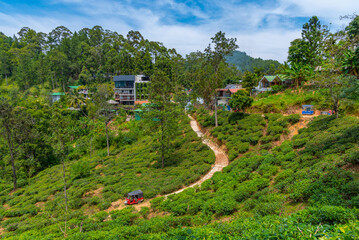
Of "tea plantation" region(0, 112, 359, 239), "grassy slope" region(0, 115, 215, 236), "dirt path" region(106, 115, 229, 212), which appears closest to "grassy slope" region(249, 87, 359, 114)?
"tea plantation" region(0, 112, 359, 239)

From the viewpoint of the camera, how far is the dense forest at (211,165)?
840 centimetres

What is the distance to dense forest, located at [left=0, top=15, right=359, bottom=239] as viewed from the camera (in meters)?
8.40

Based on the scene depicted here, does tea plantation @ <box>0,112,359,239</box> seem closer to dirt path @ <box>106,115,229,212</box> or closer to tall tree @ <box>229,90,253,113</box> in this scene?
dirt path @ <box>106,115,229,212</box>

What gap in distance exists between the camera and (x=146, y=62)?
74375 mm

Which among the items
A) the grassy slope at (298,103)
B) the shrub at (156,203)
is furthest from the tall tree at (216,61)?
the shrub at (156,203)

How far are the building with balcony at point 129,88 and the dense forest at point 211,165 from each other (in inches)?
483

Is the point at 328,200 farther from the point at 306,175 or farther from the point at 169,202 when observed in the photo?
the point at 169,202

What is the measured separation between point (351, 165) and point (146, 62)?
72369 mm

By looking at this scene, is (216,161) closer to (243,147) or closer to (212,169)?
(212,169)

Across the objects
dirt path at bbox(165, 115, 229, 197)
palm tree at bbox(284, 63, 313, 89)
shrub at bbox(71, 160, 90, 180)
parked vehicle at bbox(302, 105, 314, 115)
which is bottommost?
shrub at bbox(71, 160, 90, 180)

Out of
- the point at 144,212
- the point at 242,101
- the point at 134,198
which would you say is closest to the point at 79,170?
the point at 134,198

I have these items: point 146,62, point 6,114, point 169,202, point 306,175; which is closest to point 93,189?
point 169,202

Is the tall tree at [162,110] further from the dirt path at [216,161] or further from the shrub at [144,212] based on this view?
the shrub at [144,212]

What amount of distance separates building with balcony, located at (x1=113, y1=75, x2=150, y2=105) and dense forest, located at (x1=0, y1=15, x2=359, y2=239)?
40.2ft
